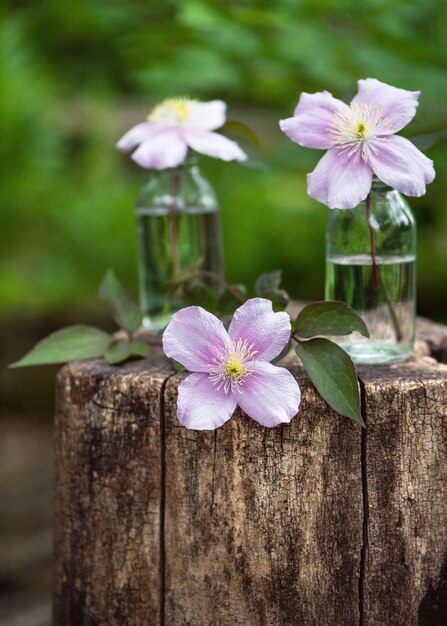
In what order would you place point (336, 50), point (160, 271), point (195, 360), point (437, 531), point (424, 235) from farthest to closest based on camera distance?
point (424, 235) → point (336, 50) → point (160, 271) → point (437, 531) → point (195, 360)

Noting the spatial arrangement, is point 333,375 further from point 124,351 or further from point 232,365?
point 124,351

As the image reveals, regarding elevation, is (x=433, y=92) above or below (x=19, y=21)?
below

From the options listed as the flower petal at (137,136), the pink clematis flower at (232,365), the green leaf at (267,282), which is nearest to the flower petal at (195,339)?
the pink clematis flower at (232,365)

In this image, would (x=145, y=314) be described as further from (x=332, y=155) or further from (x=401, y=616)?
(x=401, y=616)

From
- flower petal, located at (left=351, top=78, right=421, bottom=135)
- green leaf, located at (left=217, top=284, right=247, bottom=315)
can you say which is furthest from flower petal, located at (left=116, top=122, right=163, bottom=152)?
flower petal, located at (left=351, top=78, right=421, bottom=135)

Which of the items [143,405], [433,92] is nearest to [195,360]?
[143,405]

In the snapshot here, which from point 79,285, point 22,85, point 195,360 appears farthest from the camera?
point 22,85
